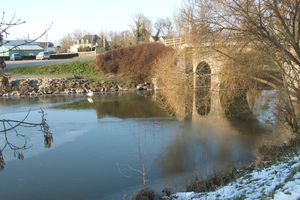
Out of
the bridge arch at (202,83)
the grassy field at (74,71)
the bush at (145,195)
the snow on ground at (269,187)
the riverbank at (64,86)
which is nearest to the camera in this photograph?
the snow on ground at (269,187)

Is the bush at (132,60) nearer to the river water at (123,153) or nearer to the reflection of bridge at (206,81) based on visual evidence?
the river water at (123,153)

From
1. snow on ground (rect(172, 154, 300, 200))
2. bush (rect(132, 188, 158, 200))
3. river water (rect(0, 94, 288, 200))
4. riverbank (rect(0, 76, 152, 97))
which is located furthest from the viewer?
riverbank (rect(0, 76, 152, 97))

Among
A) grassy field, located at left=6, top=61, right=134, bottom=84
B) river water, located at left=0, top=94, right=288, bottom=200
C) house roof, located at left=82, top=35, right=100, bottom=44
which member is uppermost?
house roof, located at left=82, top=35, right=100, bottom=44

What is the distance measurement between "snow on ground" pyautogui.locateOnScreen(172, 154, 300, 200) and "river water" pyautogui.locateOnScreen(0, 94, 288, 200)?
2699 mm

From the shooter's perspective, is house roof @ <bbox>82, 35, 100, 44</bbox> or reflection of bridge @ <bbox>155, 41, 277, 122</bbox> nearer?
reflection of bridge @ <bbox>155, 41, 277, 122</bbox>

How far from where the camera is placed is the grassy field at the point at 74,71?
49312 mm

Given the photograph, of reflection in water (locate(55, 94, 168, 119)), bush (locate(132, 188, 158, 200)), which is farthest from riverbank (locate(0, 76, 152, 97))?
bush (locate(132, 188, 158, 200))

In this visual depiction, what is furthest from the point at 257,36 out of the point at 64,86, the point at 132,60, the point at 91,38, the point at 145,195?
the point at 91,38

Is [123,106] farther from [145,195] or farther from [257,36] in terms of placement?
[145,195]

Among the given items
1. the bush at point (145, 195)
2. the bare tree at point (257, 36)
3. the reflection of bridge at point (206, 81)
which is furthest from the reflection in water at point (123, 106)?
the bush at point (145, 195)

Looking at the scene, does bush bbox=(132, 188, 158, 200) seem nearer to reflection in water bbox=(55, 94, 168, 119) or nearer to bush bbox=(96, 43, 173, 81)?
reflection in water bbox=(55, 94, 168, 119)

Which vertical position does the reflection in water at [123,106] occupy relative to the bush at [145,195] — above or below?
above

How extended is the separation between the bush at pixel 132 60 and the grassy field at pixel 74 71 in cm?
89

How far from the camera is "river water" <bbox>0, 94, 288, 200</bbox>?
43.4ft
